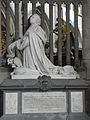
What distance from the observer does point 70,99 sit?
7539mm

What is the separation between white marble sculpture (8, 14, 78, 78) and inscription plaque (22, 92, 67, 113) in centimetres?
54

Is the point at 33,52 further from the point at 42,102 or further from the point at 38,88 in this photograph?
the point at 42,102

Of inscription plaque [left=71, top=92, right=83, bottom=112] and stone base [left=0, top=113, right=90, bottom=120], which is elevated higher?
inscription plaque [left=71, top=92, right=83, bottom=112]

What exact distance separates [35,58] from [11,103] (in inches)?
44.9

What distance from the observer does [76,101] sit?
298 inches

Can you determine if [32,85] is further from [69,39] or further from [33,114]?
[69,39]

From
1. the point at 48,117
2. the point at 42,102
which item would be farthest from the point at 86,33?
the point at 48,117

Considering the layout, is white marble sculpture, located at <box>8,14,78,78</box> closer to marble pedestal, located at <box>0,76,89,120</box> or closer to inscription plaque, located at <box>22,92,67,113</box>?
marble pedestal, located at <box>0,76,89,120</box>

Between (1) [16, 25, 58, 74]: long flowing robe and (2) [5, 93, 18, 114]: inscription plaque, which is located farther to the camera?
(1) [16, 25, 58, 74]: long flowing robe

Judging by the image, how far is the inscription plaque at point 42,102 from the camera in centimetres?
742

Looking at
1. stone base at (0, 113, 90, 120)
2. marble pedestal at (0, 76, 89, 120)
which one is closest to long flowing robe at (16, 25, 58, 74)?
marble pedestal at (0, 76, 89, 120)

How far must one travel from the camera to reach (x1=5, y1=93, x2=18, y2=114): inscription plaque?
24.2 ft

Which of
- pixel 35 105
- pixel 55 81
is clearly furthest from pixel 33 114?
pixel 55 81

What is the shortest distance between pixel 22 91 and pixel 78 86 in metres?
1.10
